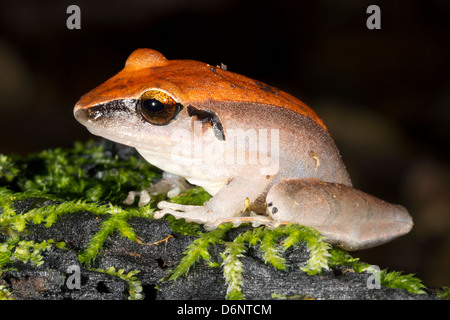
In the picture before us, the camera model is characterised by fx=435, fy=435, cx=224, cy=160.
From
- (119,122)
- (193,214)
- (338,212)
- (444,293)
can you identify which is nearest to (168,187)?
(193,214)

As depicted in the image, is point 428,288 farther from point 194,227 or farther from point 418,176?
point 418,176

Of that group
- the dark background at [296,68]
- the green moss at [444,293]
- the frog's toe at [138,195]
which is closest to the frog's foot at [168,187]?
the frog's toe at [138,195]

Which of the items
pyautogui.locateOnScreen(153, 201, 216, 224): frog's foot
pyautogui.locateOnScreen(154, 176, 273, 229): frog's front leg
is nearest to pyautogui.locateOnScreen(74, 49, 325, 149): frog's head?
pyautogui.locateOnScreen(154, 176, 273, 229): frog's front leg

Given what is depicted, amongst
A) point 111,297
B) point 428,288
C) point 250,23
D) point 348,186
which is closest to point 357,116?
point 250,23

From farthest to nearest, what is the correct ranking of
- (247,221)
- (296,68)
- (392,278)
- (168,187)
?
(296,68), (168,187), (247,221), (392,278)

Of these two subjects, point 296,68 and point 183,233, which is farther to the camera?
point 296,68

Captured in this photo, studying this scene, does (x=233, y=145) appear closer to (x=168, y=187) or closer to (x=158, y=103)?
(x=158, y=103)

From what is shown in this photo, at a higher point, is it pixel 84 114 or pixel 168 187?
pixel 84 114

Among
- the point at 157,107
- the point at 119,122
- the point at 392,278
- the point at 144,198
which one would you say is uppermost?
the point at 157,107
